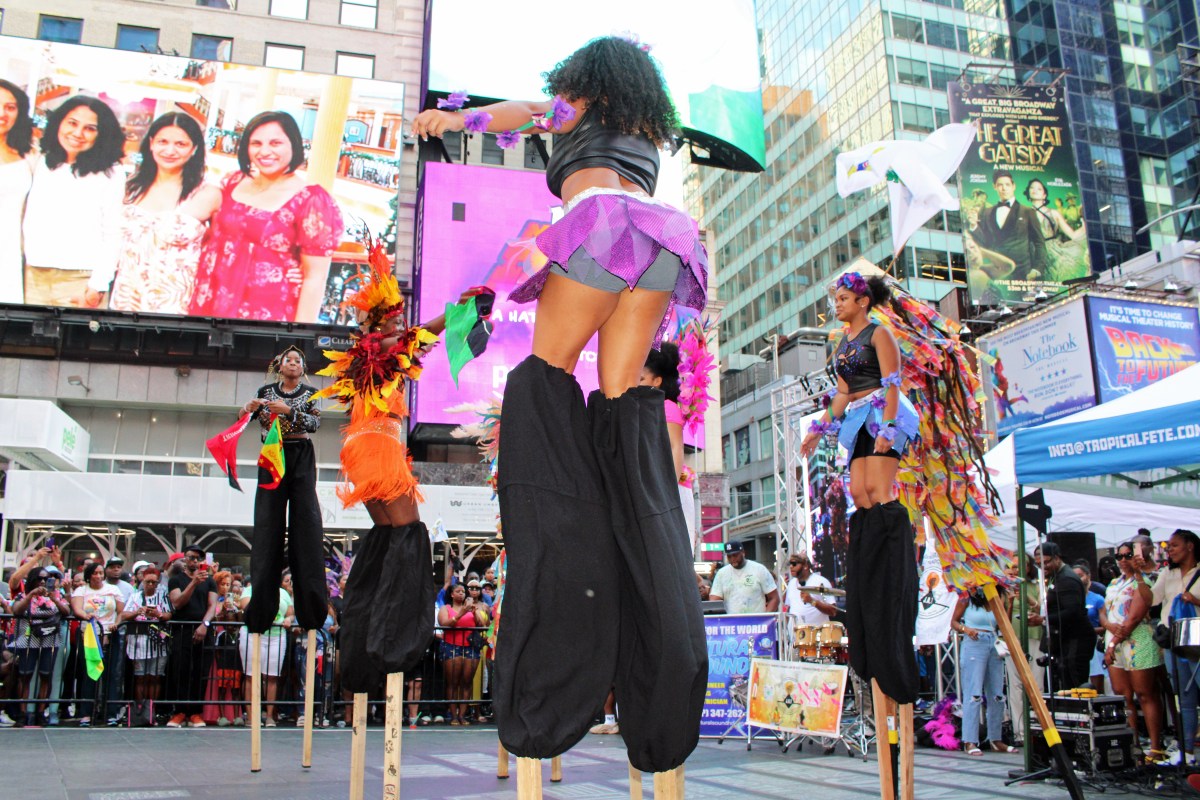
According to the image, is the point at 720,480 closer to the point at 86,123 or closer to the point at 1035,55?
the point at 86,123

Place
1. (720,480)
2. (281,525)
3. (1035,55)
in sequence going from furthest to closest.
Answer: (1035,55) < (720,480) < (281,525)

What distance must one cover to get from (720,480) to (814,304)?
1625 centimetres

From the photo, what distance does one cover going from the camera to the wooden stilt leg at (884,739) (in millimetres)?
3301

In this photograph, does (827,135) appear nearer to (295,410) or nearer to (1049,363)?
(1049,363)

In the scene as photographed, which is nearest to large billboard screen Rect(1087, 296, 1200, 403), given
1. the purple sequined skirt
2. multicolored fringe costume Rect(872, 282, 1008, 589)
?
multicolored fringe costume Rect(872, 282, 1008, 589)

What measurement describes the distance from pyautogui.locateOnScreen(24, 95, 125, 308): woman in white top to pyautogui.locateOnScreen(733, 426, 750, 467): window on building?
27383 mm

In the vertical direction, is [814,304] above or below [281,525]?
above

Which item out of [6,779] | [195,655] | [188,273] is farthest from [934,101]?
[6,779]

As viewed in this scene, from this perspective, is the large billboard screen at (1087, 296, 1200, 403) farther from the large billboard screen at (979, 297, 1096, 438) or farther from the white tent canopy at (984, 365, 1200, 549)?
the white tent canopy at (984, 365, 1200, 549)

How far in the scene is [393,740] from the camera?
125 inches

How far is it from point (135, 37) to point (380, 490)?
1027 inches

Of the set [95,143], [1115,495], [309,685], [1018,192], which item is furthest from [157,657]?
[1018,192]

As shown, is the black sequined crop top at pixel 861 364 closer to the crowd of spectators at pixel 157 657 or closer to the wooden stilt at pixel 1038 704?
the wooden stilt at pixel 1038 704

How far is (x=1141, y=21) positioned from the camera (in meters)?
38.4
